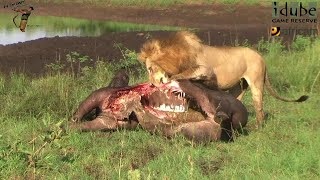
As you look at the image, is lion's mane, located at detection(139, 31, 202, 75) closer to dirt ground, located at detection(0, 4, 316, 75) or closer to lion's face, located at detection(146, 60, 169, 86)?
lion's face, located at detection(146, 60, 169, 86)

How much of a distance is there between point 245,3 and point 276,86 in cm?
1913

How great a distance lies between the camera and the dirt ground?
46.0 ft

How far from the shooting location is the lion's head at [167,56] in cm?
545

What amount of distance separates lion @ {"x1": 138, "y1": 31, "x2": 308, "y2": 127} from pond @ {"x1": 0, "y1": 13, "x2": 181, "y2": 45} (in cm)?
1437

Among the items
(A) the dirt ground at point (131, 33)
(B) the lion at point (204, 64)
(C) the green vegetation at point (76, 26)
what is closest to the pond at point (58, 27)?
(C) the green vegetation at point (76, 26)

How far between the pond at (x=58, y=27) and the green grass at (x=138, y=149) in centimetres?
1366

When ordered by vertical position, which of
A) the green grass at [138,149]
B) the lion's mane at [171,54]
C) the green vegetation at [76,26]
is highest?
the lion's mane at [171,54]

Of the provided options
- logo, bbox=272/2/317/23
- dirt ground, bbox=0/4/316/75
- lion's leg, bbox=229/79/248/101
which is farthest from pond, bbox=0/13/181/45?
lion's leg, bbox=229/79/248/101

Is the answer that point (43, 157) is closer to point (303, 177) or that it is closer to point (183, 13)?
point (303, 177)

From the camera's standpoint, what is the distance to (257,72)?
5984mm

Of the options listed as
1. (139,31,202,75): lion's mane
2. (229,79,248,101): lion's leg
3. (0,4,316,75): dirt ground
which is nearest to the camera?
(139,31,202,75): lion's mane

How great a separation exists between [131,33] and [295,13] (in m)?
7.63

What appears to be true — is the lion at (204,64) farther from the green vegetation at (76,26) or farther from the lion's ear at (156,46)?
the green vegetation at (76,26)

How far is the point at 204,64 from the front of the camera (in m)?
5.74
